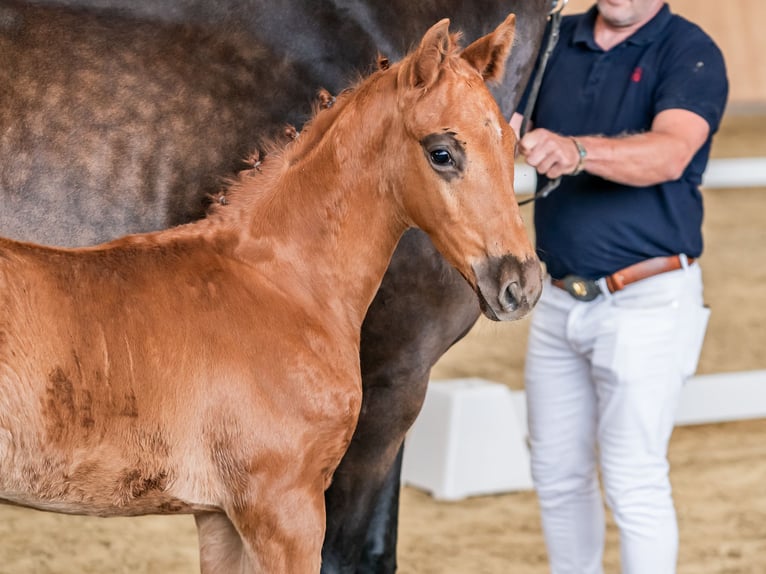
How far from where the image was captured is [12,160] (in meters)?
1.84

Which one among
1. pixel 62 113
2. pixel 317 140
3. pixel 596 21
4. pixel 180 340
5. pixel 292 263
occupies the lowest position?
pixel 180 340

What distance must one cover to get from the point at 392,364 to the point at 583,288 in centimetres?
57

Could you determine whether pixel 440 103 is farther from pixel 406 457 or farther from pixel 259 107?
pixel 406 457

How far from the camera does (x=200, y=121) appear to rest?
1988 mm

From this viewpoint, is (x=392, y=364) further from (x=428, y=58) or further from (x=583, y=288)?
(x=428, y=58)

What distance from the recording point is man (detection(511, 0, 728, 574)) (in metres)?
2.38

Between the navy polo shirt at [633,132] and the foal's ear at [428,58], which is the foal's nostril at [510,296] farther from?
the navy polo shirt at [633,132]

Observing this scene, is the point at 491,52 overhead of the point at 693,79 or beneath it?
beneath

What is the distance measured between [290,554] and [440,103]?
632 mm

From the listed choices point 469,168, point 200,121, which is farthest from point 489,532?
point 469,168

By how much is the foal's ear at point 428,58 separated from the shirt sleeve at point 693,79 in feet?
3.28

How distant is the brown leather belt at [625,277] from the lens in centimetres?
241

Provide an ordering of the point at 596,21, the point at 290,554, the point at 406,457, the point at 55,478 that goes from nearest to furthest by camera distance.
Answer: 1. the point at 55,478
2. the point at 290,554
3. the point at 596,21
4. the point at 406,457

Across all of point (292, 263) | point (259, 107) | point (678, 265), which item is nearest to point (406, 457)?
point (678, 265)
